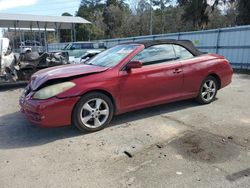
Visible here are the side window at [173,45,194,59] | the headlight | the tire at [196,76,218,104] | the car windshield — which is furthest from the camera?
the tire at [196,76,218,104]

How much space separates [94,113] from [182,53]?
7.74 ft

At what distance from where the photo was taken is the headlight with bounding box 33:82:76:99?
4523 mm

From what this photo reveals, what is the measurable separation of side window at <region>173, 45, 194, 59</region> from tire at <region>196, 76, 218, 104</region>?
0.68m

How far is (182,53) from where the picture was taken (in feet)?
19.3

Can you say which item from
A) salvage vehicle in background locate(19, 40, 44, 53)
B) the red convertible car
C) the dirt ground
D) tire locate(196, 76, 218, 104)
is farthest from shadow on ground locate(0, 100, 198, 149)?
salvage vehicle in background locate(19, 40, 44, 53)

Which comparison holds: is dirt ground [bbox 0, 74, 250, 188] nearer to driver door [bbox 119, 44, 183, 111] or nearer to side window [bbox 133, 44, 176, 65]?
driver door [bbox 119, 44, 183, 111]

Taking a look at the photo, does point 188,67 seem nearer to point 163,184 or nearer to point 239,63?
point 163,184

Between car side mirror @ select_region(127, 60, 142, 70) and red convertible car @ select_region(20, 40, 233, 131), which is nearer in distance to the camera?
red convertible car @ select_region(20, 40, 233, 131)

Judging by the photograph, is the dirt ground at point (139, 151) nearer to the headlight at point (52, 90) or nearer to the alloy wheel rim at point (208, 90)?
the alloy wheel rim at point (208, 90)

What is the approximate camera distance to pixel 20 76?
9.79 meters

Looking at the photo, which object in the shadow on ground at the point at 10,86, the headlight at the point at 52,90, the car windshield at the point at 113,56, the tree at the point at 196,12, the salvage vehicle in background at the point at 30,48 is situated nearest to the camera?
the headlight at the point at 52,90

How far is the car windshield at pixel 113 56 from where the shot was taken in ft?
17.3

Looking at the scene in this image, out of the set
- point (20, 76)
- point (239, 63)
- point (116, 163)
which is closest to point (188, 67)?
point (116, 163)

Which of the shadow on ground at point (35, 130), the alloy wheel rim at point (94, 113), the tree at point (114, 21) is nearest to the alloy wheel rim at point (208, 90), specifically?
the shadow on ground at point (35, 130)
